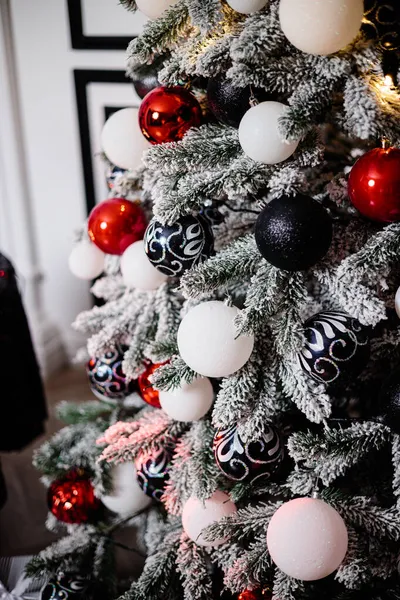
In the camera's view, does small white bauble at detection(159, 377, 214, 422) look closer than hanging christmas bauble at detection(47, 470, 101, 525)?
Yes

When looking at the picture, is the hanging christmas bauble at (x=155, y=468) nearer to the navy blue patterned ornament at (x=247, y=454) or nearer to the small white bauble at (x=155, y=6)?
the navy blue patterned ornament at (x=247, y=454)

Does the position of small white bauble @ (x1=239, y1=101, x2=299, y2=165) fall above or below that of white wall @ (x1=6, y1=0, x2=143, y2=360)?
above

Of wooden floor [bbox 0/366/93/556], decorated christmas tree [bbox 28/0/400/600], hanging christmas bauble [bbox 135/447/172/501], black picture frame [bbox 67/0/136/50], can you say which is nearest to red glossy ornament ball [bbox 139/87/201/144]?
decorated christmas tree [bbox 28/0/400/600]

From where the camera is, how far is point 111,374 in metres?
0.89

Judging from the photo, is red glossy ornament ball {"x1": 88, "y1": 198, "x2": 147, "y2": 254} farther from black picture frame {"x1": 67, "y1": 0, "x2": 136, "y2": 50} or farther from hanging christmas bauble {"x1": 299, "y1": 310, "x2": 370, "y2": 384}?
black picture frame {"x1": 67, "y1": 0, "x2": 136, "y2": 50}

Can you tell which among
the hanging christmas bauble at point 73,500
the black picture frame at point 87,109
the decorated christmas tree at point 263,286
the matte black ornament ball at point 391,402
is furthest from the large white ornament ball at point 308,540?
the black picture frame at point 87,109

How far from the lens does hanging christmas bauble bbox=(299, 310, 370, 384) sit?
2.08 feet

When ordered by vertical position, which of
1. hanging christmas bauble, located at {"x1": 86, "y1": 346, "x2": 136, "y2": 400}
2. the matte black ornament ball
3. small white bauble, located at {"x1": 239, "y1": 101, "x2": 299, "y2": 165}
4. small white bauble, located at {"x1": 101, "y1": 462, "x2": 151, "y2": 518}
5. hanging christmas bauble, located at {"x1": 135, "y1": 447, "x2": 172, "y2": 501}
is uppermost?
small white bauble, located at {"x1": 239, "y1": 101, "x2": 299, "y2": 165}

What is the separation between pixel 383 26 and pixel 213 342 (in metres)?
0.41

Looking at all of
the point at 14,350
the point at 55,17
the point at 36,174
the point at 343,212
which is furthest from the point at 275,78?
the point at 36,174

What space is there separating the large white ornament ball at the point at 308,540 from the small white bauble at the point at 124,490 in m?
0.36

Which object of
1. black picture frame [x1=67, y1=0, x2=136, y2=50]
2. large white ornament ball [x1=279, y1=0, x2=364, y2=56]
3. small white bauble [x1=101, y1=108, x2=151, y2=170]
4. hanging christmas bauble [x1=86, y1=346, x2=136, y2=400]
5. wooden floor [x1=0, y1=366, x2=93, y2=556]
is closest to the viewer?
large white ornament ball [x1=279, y1=0, x2=364, y2=56]

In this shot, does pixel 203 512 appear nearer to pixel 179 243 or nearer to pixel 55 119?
pixel 179 243

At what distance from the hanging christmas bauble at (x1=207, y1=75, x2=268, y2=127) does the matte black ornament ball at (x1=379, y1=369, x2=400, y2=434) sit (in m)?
0.35
